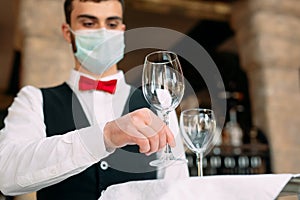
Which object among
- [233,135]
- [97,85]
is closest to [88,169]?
[97,85]

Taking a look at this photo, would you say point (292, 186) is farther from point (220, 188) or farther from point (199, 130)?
point (199, 130)

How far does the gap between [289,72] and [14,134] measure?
2.51 meters

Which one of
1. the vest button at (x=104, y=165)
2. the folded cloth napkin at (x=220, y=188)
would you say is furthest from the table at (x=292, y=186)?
the vest button at (x=104, y=165)

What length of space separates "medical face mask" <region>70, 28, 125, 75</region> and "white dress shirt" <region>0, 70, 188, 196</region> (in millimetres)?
247

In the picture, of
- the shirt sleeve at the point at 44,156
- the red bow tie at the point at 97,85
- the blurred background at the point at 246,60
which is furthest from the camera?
the blurred background at the point at 246,60

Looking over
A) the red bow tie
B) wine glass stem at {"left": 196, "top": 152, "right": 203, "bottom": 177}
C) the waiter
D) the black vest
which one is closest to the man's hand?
the waiter

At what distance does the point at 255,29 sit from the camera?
321 cm

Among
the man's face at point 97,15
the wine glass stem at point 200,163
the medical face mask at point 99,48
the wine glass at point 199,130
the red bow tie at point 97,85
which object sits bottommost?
the wine glass stem at point 200,163

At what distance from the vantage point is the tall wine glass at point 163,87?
95cm

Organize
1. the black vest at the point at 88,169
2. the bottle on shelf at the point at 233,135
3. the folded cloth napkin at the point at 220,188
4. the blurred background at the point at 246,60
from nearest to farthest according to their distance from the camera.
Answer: the folded cloth napkin at the point at 220,188 < the black vest at the point at 88,169 < the blurred background at the point at 246,60 < the bottle on shelf at the point at 233,135

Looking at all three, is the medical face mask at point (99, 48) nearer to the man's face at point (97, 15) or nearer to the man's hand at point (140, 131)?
the man's face at point (97, 15)

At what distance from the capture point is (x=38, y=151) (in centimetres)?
98

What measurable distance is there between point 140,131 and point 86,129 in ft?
0.45

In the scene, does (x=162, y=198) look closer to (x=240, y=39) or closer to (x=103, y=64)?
(x=103, y=64)
